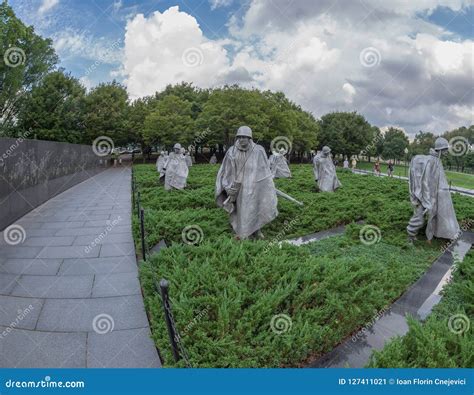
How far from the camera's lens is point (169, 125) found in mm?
39594

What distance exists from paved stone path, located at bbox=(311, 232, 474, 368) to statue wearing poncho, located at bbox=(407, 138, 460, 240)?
84cm

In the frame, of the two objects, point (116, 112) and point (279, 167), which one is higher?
point (116, 112)

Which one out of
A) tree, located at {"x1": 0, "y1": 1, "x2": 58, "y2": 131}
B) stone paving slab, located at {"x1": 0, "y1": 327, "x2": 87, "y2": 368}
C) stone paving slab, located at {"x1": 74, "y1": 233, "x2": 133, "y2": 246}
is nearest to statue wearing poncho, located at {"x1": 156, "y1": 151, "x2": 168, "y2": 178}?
stone paving slab, located at {"x1": 74, "y1": 233, "x2": 133, "y2": 246}

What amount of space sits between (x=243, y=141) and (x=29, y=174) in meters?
8.22

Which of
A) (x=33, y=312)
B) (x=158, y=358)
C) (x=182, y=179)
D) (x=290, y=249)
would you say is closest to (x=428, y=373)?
(x=158, y=358)

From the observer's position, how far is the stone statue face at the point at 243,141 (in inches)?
253

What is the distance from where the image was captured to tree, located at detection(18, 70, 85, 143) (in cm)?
3381

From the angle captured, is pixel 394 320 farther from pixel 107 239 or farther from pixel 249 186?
pixel 107 239

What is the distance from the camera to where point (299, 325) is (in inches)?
145

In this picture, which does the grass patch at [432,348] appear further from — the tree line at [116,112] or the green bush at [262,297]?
the tree line at [116,112]

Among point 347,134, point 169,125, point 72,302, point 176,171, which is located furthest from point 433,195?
point 347,134

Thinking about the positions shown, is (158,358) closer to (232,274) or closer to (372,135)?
(232,274)

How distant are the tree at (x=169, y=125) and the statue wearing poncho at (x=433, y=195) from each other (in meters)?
35.1

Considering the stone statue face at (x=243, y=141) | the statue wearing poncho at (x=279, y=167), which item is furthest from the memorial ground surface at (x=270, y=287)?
the statue wearing poncho at (x=279, y=167)
